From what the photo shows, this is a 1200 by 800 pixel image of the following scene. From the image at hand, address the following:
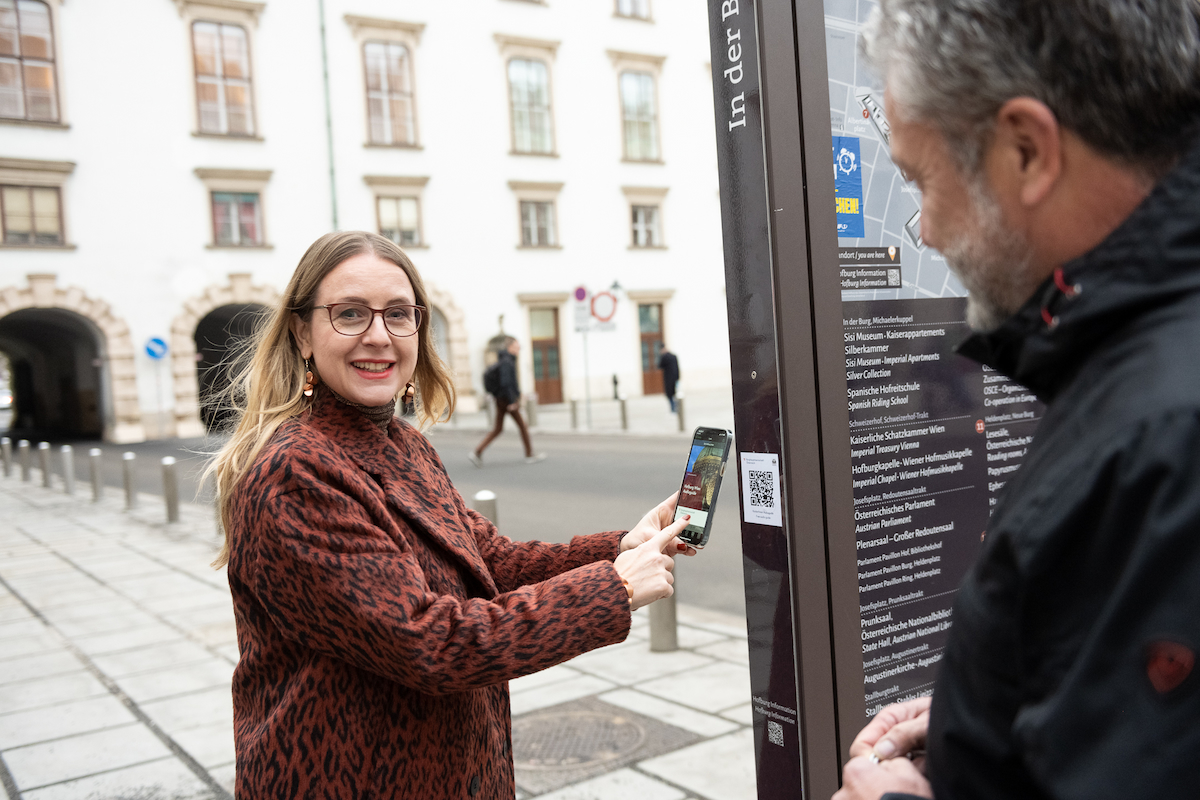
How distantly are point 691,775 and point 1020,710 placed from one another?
3021 millimetres

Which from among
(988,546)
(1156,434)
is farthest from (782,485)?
(1156,434)

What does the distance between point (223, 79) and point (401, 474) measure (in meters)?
28.1

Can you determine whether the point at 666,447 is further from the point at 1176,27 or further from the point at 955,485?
the point at 1176,27

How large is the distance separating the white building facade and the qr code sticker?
55.8 ft

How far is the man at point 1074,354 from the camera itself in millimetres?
806

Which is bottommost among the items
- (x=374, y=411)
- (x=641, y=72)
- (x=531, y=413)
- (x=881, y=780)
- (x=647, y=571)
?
(x=531, y=413)

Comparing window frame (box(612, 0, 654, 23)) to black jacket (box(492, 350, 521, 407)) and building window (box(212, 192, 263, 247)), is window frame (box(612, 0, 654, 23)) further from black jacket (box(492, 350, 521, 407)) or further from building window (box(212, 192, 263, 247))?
black jacket (box(492, 350, 521, 407))

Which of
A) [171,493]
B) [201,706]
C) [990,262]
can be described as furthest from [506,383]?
[990,262]

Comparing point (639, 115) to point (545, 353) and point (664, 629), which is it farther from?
point (664, 629)

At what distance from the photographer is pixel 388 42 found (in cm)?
2903

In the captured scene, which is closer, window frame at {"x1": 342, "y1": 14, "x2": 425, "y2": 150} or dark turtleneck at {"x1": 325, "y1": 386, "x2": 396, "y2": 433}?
dark turtleneck at {"x1": 325, "y1": 386, "x2": 396, "y2": 433}

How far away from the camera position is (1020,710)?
0.90 m

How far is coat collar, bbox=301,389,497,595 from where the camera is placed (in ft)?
6.34

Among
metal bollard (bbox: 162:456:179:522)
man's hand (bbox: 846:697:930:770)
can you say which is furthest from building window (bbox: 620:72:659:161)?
man's hand (bbox: 846:697:930:770)
